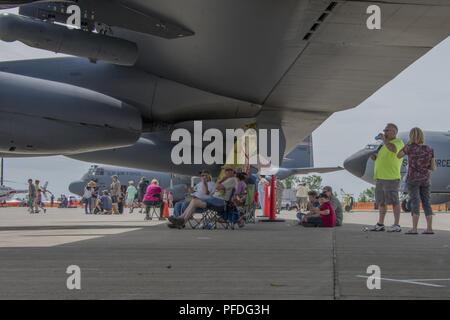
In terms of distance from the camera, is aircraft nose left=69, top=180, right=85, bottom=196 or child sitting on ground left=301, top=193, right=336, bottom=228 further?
aircraft nose left=69, top=180, right=85, bottom=196

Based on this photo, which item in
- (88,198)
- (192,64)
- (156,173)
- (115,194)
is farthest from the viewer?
(156,173)

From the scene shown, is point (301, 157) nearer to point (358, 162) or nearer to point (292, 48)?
point (358, 162)

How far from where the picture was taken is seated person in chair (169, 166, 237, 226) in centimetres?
1181

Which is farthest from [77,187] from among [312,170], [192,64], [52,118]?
[52,118]

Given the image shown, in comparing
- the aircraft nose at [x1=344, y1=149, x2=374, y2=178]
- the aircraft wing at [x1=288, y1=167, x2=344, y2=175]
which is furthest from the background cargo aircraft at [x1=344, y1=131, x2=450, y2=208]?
the aircraft wing at [x1=288, y1=167, x2=344, y2=175]

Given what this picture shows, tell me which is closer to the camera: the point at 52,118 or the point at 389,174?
the point at 52,118

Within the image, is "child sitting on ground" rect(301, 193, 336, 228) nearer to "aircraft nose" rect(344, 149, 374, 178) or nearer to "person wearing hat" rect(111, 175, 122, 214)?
"person wearing hat" rect(111, 175, 122, 214)

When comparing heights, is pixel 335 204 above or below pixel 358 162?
below

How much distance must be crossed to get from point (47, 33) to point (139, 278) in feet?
18.4

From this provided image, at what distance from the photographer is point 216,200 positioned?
39.1 feet

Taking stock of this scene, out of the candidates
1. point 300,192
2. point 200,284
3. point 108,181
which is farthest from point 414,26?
point 108,181

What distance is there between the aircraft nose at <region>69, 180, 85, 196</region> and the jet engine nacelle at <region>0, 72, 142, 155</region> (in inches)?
1525

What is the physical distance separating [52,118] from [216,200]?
3.41 metres

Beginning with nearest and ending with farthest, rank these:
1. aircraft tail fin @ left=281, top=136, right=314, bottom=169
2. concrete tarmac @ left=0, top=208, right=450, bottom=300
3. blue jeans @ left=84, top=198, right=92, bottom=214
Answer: concrete tarmac @ left=0, top=208, right=450, bottom=300 < blue jeans @ left=84, top=198, right=92, bottom=214 < aircraft tail fin @ left=281, top=136, right=314, bottom=169
